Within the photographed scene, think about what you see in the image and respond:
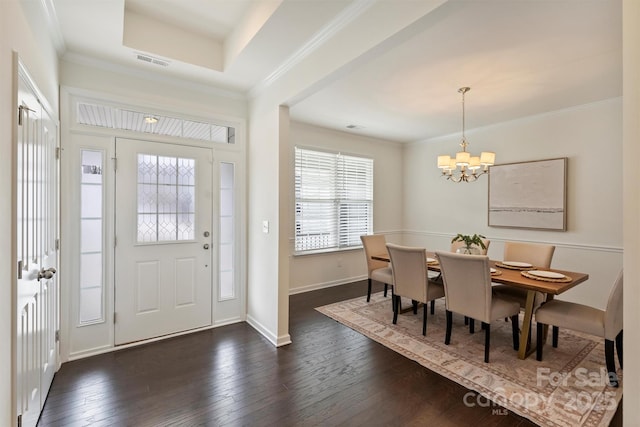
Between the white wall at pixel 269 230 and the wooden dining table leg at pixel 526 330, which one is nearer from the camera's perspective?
the wooden dining table leg at pixel 526 330

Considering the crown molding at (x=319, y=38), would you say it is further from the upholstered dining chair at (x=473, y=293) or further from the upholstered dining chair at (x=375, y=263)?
the upholstered dining chair at (x=375, y=263)

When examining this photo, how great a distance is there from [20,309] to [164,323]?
5.80 ft

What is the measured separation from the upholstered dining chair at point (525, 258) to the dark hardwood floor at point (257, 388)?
138 cm

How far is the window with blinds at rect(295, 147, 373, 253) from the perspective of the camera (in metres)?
4.98

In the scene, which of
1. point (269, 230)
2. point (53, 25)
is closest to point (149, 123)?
point (53, 25)

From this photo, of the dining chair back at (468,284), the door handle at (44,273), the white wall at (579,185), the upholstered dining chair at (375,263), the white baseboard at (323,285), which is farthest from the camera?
the white baseboard at (323,285)

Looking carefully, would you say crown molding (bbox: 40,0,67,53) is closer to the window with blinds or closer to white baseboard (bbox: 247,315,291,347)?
the window with blinds

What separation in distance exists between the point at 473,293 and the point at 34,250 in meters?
3.37

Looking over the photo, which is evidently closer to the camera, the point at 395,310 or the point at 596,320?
the point at 596,320

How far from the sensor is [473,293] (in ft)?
9.02

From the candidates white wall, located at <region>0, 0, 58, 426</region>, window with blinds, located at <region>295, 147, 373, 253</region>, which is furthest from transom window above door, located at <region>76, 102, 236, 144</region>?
window with blinds, located at <region>295, 147, 373, 253</region>

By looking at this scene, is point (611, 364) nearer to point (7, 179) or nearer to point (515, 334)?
point (515, 334)

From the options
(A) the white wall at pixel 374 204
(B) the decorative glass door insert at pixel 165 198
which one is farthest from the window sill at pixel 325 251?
(B) the decorative glass door insert at pixel 165 198

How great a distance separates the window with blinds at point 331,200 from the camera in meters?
4.98
